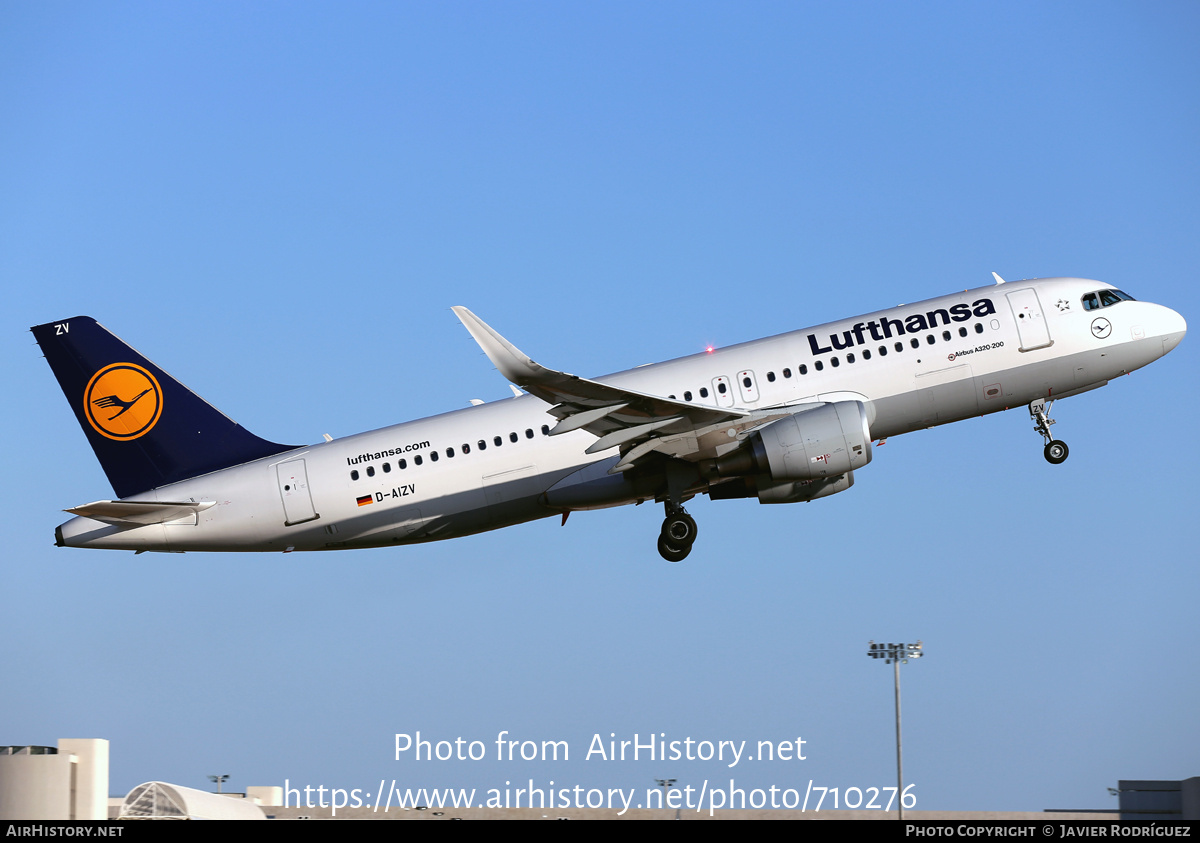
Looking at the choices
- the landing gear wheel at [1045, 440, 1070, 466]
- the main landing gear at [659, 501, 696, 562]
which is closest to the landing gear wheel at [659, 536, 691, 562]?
the main landing gear at [659, 501, 696, 562]

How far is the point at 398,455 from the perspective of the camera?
33.8 m

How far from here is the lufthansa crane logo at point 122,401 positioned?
35938 millimetres

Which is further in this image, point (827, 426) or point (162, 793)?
point (162, 793)

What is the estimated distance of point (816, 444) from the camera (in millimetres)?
31188

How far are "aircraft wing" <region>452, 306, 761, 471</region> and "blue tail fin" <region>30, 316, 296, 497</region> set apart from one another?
927 cm

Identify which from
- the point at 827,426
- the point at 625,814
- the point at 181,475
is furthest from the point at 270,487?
the point at 625,814

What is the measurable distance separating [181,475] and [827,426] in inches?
700

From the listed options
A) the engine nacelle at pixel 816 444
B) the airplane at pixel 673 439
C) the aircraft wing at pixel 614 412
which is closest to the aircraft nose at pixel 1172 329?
the airplane at pixel 673 439

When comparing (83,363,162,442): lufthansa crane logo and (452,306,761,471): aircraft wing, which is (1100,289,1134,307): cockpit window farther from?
(83,363,162,442): lufthansa crane logo

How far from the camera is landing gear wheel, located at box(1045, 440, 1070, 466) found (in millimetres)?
35094

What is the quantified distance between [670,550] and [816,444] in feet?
16.9

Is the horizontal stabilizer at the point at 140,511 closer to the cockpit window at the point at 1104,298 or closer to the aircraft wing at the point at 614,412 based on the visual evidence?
the aircraft wing at the point at 614,412

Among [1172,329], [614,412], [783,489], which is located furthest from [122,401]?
[1172,329]
